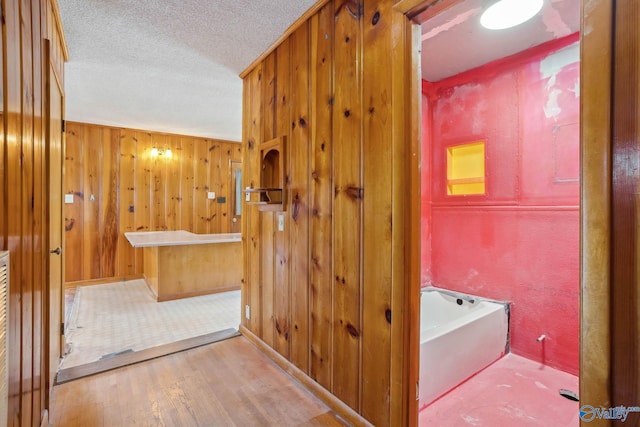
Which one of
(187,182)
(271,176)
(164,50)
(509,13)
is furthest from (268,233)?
(187,182)

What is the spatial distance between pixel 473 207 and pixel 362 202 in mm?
1677

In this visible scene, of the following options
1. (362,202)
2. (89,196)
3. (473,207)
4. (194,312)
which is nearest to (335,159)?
(362,202)

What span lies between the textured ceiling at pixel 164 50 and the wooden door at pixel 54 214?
469 mm

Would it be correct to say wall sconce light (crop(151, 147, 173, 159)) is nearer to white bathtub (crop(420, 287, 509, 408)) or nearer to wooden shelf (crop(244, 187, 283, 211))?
wooden shelf (crop(244, 187, 283, 211))

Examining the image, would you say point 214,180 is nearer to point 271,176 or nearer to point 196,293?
point 196,293

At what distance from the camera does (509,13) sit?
1.91 m

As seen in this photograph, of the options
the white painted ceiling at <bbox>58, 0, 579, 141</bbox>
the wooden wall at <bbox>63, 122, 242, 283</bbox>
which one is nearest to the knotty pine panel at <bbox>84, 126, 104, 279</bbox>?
the wooden wall at <bbox>63, 122, 242, 283</bbox>

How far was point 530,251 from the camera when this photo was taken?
2439 millimetres

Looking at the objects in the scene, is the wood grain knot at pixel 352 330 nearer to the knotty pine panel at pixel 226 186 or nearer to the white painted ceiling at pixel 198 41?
the white painted ceiling at pixel 198 41

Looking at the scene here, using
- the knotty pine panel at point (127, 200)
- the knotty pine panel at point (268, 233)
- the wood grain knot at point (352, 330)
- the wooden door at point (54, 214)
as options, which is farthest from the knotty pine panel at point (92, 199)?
the wood grain knot at point (352, 330)

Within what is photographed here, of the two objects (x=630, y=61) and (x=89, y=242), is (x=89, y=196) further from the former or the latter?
(x=630, y=61)

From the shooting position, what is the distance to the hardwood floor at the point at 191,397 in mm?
1678

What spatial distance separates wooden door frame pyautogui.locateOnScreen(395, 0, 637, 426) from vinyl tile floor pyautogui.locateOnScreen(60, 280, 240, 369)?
2772mm

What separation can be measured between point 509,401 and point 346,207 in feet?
5.24
